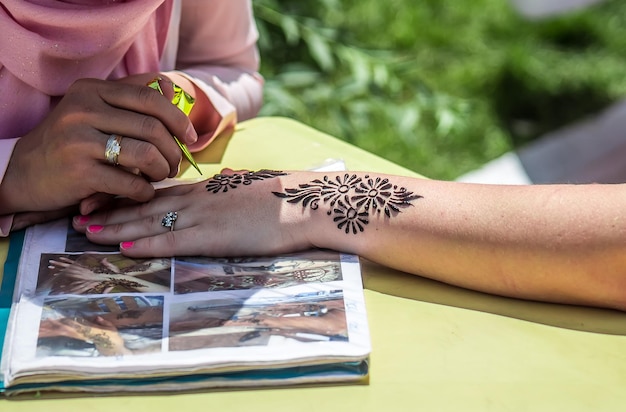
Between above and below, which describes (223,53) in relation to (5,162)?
above

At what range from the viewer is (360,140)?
2.60 m

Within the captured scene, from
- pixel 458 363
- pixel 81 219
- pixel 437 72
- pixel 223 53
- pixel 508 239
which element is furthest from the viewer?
pixel 437 72

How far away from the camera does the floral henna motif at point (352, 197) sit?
1.10 meters

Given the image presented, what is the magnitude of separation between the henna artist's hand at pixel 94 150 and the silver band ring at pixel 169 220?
1.8 inches

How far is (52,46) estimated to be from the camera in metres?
1.21

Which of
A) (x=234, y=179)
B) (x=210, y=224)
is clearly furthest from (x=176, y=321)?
(x=234, y=179)

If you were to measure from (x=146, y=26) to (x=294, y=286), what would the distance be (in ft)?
1.77

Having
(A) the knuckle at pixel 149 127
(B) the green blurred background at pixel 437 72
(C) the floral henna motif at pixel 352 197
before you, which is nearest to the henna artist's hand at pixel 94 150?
(A) the knuckle at pixel 149 127

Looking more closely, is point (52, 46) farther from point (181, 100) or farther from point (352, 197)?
point (352, 197)

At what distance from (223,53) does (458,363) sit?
766 millimetres

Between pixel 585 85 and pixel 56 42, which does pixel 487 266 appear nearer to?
pixel 56 42

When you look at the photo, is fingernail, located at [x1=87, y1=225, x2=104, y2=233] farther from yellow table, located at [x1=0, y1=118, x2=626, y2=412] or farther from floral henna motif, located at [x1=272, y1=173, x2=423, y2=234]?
floral henna motif, located at [x1=272, y1=173, x2=423, y2=234]

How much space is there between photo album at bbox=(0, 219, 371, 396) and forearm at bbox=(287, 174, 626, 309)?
6 centimetres

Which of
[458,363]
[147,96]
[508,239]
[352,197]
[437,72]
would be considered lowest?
[458,363]
